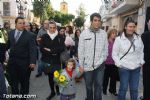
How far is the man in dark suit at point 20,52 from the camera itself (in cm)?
604

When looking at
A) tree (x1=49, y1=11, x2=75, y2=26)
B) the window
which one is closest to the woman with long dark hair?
the window

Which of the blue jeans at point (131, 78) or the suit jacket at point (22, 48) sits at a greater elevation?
the suit jacket at point (22, 48)

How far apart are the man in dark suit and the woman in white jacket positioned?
1.74 m

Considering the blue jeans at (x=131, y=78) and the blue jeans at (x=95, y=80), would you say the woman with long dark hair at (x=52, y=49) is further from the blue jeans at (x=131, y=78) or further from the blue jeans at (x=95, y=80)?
the blue jeans at (x=131, y=78)

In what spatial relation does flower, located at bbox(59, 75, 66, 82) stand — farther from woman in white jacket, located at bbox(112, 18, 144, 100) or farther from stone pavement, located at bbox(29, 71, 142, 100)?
stone pavement, located at bbox(29, 71, 142, 100)

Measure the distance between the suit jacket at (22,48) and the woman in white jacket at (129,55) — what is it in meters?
1.72

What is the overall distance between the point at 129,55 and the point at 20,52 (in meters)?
2.22

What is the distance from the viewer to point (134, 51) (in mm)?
5797

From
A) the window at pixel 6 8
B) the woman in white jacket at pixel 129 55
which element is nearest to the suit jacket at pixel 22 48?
the woman in white jacket at pixel 129 55

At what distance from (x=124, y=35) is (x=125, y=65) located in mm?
610

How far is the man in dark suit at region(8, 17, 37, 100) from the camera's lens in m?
6.04

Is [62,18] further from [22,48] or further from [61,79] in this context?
[61,79]

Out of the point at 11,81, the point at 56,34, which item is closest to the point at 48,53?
the point at 56,34

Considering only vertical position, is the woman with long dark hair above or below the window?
below
